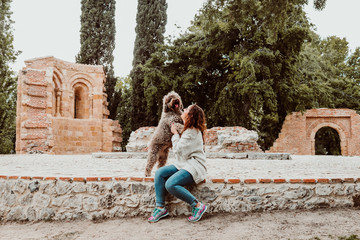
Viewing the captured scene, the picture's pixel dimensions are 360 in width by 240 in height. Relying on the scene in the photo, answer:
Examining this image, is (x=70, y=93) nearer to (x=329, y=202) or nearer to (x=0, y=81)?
(x=0, y=81)

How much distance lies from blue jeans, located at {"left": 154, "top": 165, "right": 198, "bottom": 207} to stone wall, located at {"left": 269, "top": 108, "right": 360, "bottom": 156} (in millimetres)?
16300

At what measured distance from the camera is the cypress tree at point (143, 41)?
62.6ft

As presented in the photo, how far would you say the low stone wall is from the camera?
4.16 m

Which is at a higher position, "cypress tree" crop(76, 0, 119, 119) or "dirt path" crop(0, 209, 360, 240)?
"cypress tree" crop(76, 0, 119, 119)

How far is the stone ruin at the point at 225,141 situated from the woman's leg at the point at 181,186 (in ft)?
26.2

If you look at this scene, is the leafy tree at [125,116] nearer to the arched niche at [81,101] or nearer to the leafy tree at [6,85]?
the arched niche at [81,101]

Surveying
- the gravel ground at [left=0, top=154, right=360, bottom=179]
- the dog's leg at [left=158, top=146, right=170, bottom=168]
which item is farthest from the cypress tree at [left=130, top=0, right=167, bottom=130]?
the dog's leg at [left=158, top=146, right=170, bottom=168]

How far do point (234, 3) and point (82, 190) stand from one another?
4.92 meters

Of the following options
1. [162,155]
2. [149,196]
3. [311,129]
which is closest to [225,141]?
[162,155]

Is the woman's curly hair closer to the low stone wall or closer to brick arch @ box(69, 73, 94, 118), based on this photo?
the low stone wall

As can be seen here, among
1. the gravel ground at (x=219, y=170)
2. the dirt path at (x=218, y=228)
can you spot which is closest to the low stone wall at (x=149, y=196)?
the dirt path at (x=218, y=228)

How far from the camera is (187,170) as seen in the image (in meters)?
3.86

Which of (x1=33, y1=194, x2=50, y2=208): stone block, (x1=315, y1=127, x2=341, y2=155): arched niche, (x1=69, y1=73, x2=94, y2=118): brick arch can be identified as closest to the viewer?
(x1=33, y1=194, x2=50, y2=208): stone block

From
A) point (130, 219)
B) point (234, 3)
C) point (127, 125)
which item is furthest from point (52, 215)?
point (127, 125)
